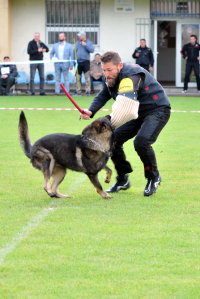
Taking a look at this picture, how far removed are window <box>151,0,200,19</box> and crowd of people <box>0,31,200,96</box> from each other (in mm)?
2473

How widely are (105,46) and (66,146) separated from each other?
17.2m

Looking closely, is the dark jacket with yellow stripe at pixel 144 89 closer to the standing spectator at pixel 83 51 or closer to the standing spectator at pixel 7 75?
the standing spectator at pixel 83 51

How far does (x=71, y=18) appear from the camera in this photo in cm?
2172

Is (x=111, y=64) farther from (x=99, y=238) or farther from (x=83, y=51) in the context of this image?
(x=83, y=51)

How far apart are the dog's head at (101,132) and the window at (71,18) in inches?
679

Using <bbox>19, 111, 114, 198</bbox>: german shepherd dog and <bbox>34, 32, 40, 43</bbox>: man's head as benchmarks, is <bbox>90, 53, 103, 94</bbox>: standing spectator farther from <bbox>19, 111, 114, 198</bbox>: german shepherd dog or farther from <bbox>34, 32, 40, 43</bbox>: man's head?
<bbox>19, 111, 114, 198</bbox>: german shepherd dog

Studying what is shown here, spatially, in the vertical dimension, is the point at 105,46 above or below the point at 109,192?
above

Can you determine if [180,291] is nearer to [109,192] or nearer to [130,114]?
[130,114]

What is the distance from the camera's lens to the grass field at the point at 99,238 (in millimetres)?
3031

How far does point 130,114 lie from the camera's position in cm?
466

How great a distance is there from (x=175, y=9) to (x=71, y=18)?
4648mm

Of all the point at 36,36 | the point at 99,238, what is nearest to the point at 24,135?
the point at 99,238

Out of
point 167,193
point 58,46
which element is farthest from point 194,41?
point 167,193

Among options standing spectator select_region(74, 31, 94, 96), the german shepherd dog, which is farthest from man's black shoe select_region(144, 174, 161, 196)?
standing spectator select_region(74, 31, 94, 96)
